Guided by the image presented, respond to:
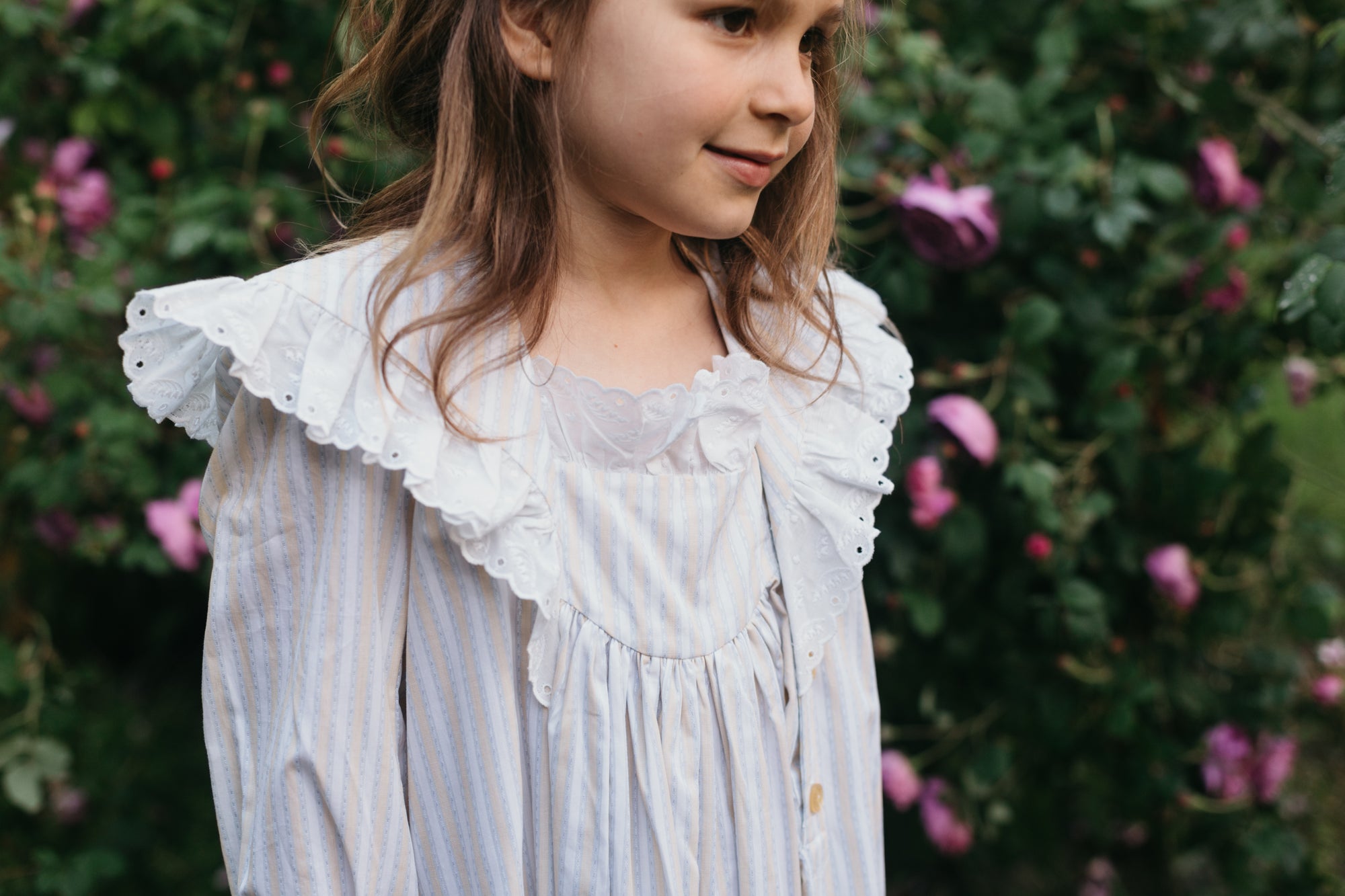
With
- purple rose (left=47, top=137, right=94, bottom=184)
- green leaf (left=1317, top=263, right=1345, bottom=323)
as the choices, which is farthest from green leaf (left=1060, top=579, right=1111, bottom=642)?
purple rose (left=47, top=137, right=94, bottom=184)

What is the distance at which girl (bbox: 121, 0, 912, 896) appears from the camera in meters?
0.88

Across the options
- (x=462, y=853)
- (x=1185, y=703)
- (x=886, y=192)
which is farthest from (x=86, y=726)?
(x=1185, y=703)

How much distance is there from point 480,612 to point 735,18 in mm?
503

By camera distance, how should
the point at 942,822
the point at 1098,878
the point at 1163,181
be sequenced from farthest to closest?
1. the point at 1098,878
2. the point at 942,822
3. the point at 1163,181

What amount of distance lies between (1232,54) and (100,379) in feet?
5.70

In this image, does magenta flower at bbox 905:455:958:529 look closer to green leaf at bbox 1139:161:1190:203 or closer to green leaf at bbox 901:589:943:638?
green leaf at bbox 901:589:943:638

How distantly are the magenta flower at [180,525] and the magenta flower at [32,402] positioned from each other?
0.87ft

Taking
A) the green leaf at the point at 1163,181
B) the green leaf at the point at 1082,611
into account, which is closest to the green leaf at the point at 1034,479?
the green leaf at the point at 1082,611

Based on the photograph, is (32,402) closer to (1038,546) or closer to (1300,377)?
(1038,546)

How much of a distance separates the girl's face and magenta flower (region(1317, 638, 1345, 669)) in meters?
1.43

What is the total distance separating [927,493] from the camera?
1.53 m

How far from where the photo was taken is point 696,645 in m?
0.99

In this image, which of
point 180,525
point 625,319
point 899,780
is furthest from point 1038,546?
point 180,525

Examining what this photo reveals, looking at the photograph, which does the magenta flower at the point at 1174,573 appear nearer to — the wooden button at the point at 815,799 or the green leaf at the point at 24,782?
the wooden button at the point at 815,799
